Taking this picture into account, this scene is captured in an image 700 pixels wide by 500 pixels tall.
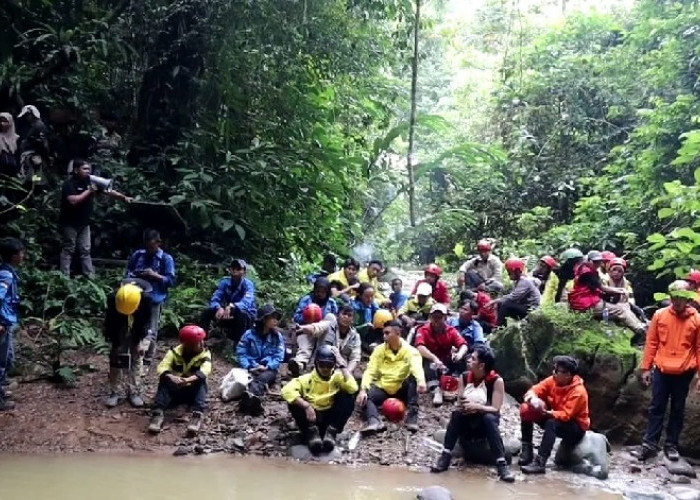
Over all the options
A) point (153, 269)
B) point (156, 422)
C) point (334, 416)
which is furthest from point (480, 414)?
point (153, 269)

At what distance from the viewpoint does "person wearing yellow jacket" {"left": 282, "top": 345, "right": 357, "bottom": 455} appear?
22.3 feet

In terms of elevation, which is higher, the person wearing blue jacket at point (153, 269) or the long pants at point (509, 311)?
the person wearing blue jacket at point (153, 269)

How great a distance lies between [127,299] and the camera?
278 inches

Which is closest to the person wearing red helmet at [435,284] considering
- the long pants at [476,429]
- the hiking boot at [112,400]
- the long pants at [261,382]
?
the long pants at [261,382]

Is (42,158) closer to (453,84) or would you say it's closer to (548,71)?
(548,71)

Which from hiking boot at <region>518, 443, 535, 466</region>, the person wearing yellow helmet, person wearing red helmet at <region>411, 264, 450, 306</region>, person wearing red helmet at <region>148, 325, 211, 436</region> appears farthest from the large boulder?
the person wearing yellow helmet

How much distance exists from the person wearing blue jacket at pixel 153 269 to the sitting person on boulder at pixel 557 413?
13.9 feet

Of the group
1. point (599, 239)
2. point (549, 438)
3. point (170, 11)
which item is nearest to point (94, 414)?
point (549, 438)

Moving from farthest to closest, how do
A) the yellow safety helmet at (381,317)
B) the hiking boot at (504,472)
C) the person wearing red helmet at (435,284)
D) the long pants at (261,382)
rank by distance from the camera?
the person wearing red helmet at (435,284) < the yellow safety helmet at (381,317) < the long pants at (261,382) < the hiking boot at (504,472)

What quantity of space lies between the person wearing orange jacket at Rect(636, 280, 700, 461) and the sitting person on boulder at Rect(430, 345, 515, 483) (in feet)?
5.62

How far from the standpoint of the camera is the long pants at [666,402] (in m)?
6.95

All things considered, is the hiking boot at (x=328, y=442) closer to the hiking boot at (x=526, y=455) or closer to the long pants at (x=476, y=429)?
the long pants at (x=476, y=429)

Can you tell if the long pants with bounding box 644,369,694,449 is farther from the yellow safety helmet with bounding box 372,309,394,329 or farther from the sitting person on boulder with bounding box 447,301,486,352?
the yellow safety helmet with bounding box 372,309,394,329

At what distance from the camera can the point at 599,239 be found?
43.7ft
